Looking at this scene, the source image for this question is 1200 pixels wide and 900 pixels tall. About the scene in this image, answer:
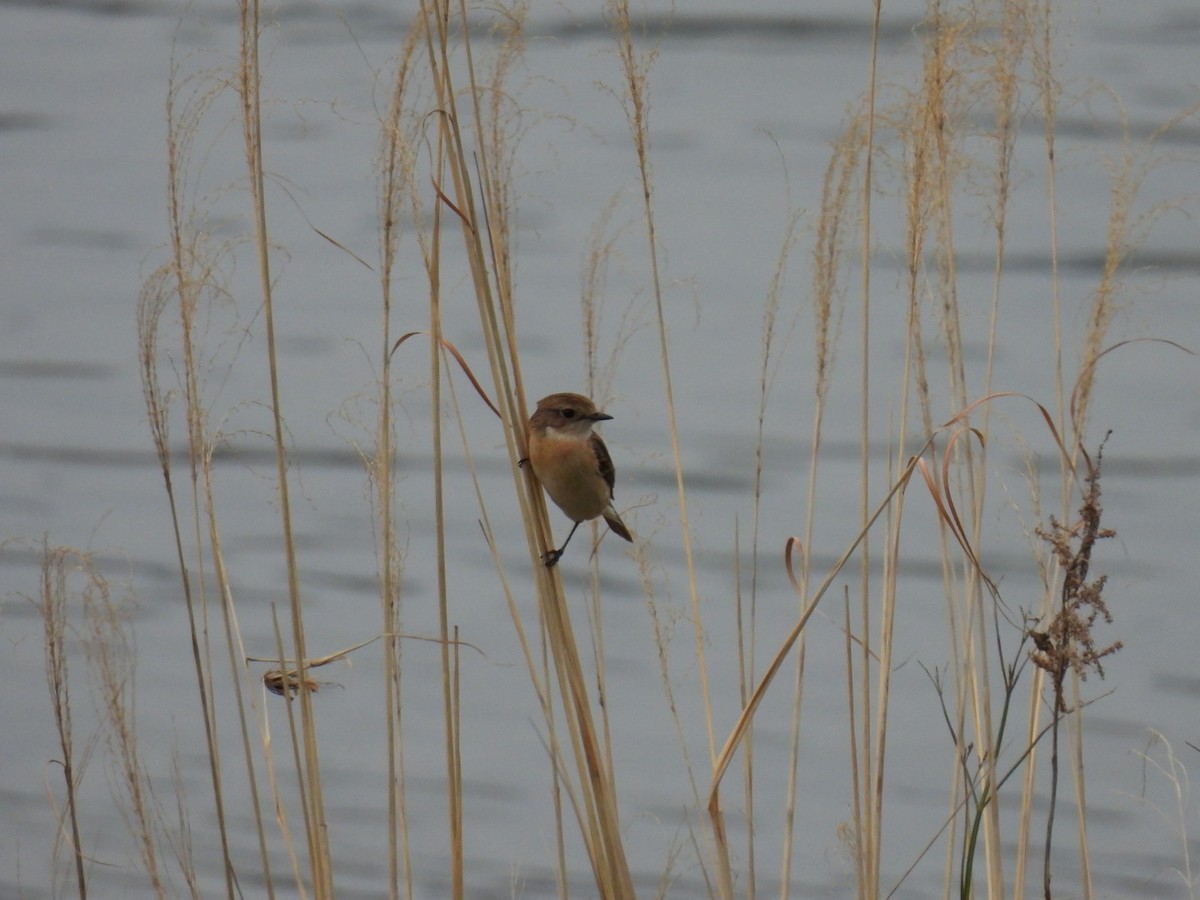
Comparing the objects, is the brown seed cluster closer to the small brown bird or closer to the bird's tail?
the small brown bird

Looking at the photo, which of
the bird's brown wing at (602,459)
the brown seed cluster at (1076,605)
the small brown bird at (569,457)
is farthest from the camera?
the bird's brown wing at (602,459)

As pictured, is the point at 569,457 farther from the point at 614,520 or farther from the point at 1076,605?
the point at 1076,605

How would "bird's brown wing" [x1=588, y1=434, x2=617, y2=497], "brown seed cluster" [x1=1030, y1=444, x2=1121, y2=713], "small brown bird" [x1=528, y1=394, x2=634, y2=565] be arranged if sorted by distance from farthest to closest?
"bird's brown wing" [x1=588, y1=434, x2=617, y2=497] < "small brown bird" [x1=528, y1=394, x2=634, y2=565] < "brown seed cluster" [x1=1030, y1=444, x2=1121, y2=713]

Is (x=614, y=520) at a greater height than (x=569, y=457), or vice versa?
(x=569, y=457)

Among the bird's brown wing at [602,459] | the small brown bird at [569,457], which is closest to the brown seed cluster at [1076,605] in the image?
the small brown bird at [569,457]

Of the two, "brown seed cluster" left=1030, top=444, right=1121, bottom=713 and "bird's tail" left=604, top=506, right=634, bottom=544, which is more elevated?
"brown seed cluster" left=1030, top=444, right=1121, bottom=713

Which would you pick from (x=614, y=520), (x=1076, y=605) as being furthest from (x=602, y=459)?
(x=1076, y=605)

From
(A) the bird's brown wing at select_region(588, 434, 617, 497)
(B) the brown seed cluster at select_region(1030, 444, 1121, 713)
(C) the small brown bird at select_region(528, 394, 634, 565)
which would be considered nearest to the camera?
(B) the brown seed cluster at select_region(1030, 444, 1121, 713)

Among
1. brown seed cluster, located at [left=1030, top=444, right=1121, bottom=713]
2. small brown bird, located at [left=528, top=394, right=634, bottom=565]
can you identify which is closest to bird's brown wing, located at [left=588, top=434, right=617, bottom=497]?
small brown bird, located at [left=528, top=394, right=634, bottom=565]

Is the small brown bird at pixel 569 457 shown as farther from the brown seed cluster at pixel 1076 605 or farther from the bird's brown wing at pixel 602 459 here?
the brown seed cluster at pixel 1076 605

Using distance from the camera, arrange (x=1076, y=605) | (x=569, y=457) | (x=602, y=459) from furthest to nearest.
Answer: (x=602, y=459) < (x=569, y=457) < (x=1076, y=605)

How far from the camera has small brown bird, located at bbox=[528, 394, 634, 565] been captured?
7.69ft

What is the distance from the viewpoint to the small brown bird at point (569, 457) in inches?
92.3

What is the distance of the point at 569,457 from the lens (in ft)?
7.72
